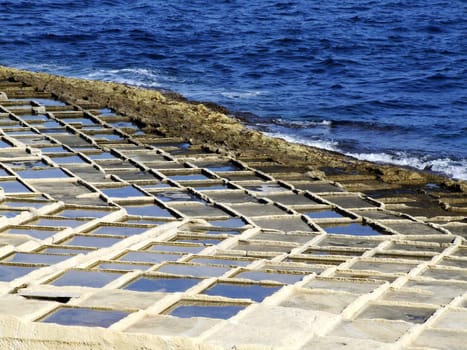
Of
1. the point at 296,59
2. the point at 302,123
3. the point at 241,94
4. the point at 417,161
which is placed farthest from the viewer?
the point at 296,59

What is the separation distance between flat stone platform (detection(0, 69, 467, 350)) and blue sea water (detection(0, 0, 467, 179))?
526 cm

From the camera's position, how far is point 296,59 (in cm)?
3666

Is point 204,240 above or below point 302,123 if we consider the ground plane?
above

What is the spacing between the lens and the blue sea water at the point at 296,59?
2650cm

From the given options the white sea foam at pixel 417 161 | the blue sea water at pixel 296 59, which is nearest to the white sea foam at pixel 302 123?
the blue sea water at pixel 296 59

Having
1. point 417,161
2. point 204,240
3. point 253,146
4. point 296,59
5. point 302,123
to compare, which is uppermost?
point 204,240

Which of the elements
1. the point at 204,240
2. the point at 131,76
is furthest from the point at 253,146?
the point at 131,76

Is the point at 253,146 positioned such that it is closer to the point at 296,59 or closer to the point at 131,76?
the point at 131,76

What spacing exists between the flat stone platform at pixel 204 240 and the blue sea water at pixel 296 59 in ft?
17.3

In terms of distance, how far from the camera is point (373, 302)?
9961 millimetres

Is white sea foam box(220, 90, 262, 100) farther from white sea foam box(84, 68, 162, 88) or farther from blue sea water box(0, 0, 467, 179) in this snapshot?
white sea foam box(84, 68, 162, 88)

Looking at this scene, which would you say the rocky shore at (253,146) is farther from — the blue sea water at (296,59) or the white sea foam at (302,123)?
Answer: the white sea foam at (302,123)

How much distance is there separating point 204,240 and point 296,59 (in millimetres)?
24206

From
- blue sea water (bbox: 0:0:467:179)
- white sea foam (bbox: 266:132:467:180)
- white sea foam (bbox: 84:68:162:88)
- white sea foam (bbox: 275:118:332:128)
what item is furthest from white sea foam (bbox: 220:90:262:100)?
white sea foam (bbox: 266:132:467:180)
